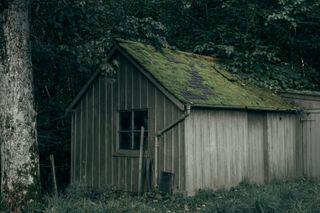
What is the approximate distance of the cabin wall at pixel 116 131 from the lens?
13898 millimetres

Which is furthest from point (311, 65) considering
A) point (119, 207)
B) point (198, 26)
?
point (119, 207)

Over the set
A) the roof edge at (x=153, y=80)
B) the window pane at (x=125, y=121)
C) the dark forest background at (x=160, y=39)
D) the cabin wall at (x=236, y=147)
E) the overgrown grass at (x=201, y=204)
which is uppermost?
the dark forest background at (x=160, y=39)

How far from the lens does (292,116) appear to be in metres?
18.2

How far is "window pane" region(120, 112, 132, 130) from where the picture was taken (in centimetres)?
1517

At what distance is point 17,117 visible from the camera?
10414 mm

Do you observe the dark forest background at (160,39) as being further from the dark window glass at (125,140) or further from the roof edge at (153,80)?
the dark window glass at (125,140)

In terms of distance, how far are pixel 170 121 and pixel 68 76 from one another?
305 inches

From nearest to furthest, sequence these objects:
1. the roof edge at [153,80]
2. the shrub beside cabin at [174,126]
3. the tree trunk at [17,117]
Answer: the tree trunk at [17,117], the roof edge at [153,80], the shrub beside cabin at [174,126]

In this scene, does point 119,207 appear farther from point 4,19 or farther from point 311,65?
point 311,65

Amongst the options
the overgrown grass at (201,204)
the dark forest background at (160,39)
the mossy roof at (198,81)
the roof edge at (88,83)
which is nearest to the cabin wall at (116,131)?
the roof edge at (88,83)

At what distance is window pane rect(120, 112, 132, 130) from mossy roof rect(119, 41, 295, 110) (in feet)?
5.79

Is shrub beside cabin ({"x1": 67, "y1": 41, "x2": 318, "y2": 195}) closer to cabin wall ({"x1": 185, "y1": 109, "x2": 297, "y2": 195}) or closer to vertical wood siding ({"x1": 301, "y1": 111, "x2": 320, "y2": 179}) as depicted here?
cabin wall ({"x1": 185, "y1": 109, "x2": 297, "y2": 195})

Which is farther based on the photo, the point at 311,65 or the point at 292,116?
the point at 311,65

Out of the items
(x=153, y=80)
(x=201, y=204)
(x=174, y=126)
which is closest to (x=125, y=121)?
(x=153, y=80)
